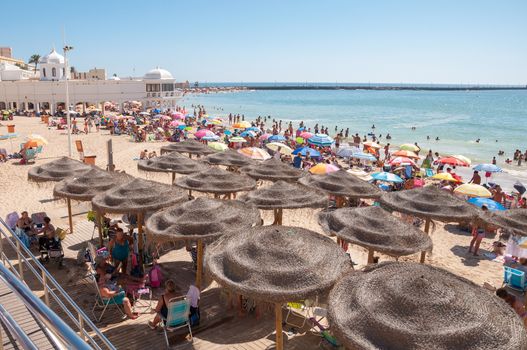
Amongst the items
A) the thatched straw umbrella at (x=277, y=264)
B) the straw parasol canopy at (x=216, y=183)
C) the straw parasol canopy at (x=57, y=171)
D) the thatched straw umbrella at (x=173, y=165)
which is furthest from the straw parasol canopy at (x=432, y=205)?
the straw parasol canopy at (x=57, y=171)

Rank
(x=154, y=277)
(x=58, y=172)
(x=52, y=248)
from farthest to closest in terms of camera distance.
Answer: (x=58, y=172) < (x=52, y=248) < (x=154, y=277)

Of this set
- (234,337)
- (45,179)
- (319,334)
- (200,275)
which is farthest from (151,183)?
(319,334)

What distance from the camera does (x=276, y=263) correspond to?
A: 18.5ft

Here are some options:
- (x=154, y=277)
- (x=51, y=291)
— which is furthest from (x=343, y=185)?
(x=51, y=291)

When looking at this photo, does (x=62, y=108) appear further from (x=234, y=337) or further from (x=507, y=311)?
(x=507, y=311)

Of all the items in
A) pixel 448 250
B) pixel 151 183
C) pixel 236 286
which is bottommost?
pixel 448 250

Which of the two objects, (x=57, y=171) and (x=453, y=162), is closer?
(x=57, y=171)

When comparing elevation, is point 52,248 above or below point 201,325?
above

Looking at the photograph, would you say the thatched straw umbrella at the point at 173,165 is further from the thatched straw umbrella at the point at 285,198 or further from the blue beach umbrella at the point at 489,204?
the blue beach umbrella at the point at 489,204

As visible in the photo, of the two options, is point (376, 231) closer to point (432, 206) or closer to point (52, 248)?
point (432, 206)

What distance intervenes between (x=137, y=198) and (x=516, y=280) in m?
8.37

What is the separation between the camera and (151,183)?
9250 mm

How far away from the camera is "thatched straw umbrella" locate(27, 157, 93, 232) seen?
10.4m

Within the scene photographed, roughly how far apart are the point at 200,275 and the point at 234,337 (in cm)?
175
